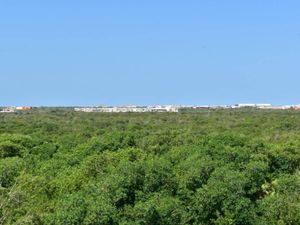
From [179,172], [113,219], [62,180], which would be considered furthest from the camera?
[179,172]

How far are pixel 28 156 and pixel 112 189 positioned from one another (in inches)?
789

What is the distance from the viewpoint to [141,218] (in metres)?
27.4

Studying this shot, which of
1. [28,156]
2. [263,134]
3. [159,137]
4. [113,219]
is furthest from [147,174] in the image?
[263,134]

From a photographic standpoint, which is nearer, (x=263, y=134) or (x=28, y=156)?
(x=28, y=156)

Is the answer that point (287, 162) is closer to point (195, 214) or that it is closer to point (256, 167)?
point (256, 167)

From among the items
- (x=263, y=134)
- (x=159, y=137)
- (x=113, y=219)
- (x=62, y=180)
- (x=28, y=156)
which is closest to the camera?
(x=113, y=219)

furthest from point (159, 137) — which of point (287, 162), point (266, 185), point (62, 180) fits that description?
point (62, 180)

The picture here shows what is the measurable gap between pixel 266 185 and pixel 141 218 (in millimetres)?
17092

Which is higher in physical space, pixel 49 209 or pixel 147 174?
pixel 147 174

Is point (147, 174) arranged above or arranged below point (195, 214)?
above

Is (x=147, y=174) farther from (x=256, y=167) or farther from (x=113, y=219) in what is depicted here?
(x=256, y=167)

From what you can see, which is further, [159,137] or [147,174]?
[159,137]

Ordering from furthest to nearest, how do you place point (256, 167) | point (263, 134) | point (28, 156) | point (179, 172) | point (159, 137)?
point (263, 134) < point (159, 137) < point (28, 156) < point (256, 167) < point (179, 172)

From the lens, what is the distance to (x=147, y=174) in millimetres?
30688
